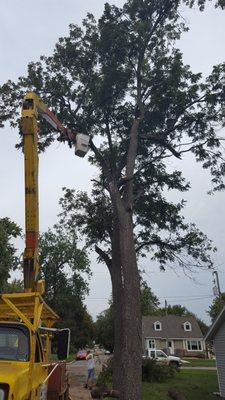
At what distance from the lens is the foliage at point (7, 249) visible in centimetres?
2338

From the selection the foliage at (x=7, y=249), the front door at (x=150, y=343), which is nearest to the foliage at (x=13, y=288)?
the foliage at (x=7, y=249)

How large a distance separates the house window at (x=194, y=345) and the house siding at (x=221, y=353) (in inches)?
1924

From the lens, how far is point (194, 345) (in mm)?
71500

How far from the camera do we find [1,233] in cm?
2353

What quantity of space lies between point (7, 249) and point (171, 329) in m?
53.3

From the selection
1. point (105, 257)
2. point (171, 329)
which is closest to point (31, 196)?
point (105, 257)

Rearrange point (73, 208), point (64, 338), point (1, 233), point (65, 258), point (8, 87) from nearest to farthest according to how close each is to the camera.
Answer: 1. point (64, 338)
2. point (8, 87)
3. point (1, 233)
4. point (73, 208)
5. point (65, 258)

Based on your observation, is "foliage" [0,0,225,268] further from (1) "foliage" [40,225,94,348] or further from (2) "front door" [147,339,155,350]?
(2) "front door" [147,339,155,350]

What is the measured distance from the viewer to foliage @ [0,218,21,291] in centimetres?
2338

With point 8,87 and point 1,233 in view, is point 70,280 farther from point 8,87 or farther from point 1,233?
point 8,87

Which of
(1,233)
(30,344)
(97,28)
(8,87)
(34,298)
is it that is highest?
(97,28)

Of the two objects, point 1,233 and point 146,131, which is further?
point 1,233

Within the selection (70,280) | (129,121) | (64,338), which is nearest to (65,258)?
(70,280)

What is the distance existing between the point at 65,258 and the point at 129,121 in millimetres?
34647
